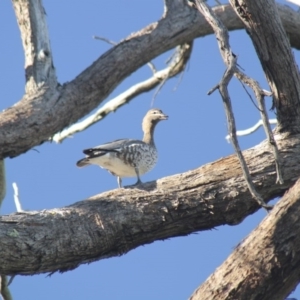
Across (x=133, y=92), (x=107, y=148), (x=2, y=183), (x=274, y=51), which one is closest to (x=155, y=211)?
(x=274, y=51)

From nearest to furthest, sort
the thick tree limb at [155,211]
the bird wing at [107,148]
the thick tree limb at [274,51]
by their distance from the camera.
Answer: the thick tree limb at [155,211], the thick tree limb at [274,51], the bird wing at [107,148]

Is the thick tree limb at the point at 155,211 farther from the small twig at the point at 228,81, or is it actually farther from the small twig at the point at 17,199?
the small twig at the point at 17,199

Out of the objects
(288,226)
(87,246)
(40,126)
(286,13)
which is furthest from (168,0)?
(288,226)

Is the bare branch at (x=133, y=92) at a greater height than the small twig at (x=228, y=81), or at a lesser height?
greater

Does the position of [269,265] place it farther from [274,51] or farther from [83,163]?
[83,163]

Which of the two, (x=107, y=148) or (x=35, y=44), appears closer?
(x=35, y=44)

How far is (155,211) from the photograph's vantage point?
5.62 meters

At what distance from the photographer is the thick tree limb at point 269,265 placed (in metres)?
4.23

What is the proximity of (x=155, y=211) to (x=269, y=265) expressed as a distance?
1.48 m

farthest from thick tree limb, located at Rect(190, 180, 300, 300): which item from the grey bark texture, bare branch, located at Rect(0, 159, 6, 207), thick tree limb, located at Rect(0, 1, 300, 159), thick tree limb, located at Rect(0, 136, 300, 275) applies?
bare branch, located at Rect(0, 159, 6, 207)

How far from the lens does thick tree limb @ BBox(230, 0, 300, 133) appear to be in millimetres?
5445

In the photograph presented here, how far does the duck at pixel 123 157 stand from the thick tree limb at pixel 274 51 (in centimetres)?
275

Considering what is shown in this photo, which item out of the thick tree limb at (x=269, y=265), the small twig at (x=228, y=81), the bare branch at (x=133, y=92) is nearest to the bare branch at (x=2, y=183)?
the bare branch at (x=133, y=92)

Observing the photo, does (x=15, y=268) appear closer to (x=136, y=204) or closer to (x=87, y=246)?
(x=87, y=246)
